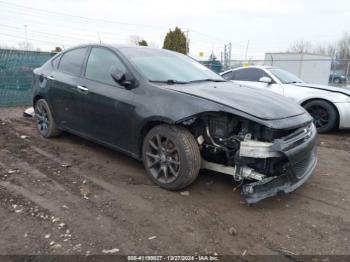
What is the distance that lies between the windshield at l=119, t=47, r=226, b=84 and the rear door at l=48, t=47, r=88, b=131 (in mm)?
900

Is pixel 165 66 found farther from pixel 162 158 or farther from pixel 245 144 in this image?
pixel 245 144

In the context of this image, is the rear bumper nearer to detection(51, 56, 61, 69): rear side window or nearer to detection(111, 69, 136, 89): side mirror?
detection(111, 69, 136, 89): side mirror

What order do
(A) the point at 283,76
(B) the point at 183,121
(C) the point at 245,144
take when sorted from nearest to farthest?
(C) the point at 245,144 < (B) the point at 183,121 < (A) the point at 283,76

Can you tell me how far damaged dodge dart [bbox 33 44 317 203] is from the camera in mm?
3102

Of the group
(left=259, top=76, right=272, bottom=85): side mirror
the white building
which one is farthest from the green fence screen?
the white building

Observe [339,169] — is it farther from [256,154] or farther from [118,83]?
[118,83]

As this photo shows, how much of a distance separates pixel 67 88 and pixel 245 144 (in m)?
2.87

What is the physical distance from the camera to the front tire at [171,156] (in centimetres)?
332

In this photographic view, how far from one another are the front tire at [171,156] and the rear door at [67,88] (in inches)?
57.9

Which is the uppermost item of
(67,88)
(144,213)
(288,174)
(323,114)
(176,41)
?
(176,41)

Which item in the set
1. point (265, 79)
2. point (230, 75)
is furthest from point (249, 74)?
point (265, 79)

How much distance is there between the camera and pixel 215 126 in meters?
3.32

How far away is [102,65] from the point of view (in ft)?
14.0

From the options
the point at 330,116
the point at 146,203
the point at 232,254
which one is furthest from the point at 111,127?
the point at 330,116
